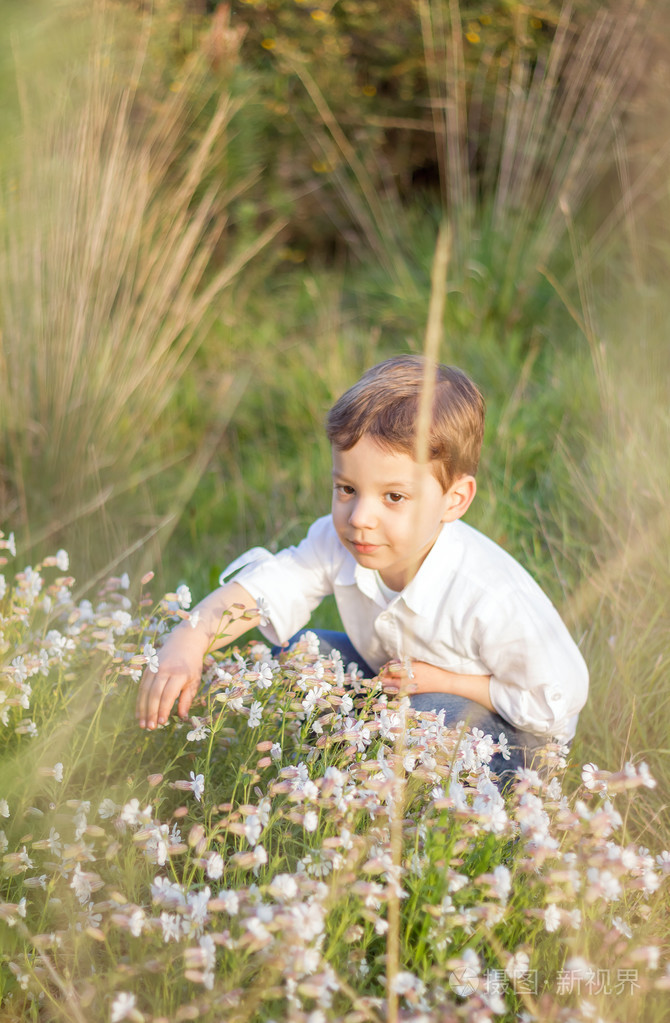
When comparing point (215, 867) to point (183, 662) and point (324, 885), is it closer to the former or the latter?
point (324, 885)

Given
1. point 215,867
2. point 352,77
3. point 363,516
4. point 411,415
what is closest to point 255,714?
point 215,867

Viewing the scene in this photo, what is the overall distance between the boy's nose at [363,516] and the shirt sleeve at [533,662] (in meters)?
0.35

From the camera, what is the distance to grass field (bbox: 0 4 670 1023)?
1.41 metres

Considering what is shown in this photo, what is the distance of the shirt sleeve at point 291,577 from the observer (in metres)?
2.18

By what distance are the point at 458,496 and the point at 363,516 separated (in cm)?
31

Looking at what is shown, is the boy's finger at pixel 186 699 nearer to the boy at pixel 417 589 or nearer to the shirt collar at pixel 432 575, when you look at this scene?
the boy at pixel 417 589

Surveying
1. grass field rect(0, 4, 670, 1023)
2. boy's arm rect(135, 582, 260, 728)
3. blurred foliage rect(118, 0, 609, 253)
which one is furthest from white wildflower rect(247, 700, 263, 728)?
blurred foliage rect(118, 0, 609, 253)

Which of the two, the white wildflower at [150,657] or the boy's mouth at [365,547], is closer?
the white wildflower at [150,657]

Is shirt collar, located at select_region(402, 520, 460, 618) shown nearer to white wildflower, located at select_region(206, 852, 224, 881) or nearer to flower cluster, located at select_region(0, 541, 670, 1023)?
flower cluster, located at select_region(0, 541, 670, 1023)

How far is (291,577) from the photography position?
223 cm

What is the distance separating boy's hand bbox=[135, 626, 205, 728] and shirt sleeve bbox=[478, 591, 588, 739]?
2.12 feet

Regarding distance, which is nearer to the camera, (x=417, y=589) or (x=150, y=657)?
(x=150, y=657)

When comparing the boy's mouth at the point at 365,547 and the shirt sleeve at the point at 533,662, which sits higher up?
the boy's mouth at the point at 365,547

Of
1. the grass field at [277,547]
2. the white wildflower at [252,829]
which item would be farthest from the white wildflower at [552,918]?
the white wildflower at [252,829]
